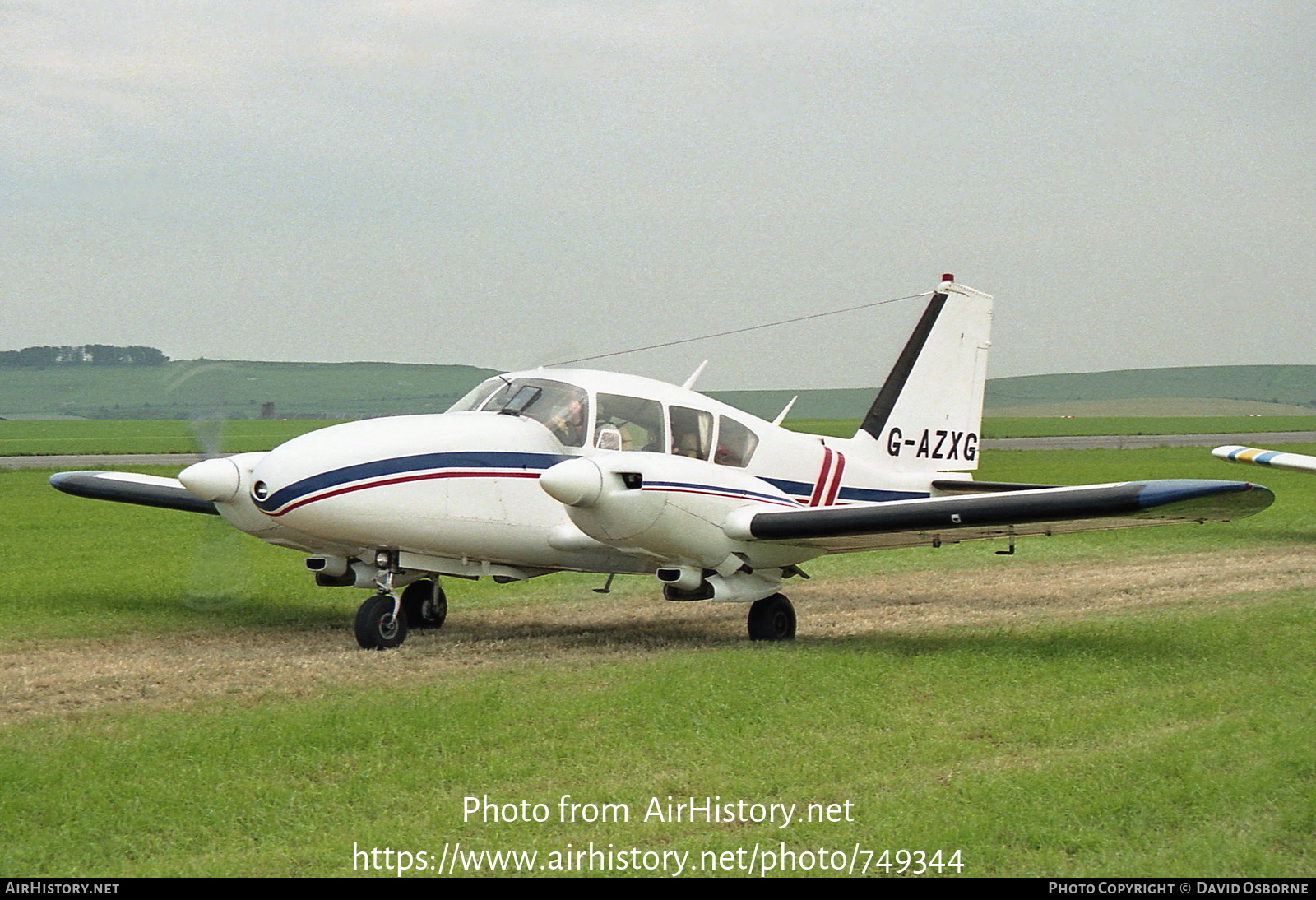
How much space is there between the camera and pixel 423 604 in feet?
43.0

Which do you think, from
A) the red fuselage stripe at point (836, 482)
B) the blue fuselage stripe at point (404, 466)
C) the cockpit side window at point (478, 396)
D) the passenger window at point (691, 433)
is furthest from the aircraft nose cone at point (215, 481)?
the red fuselage stripe at point (836, 482)

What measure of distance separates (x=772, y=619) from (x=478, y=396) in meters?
3.55

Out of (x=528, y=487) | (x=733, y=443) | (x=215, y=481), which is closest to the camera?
(x=215, y=481)

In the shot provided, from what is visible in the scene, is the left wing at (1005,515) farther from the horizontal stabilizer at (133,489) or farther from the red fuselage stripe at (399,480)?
the horizontal stabilizer at (133,489)

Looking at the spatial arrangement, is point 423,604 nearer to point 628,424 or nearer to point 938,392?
point 628,424

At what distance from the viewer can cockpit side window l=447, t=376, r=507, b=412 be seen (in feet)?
40.4

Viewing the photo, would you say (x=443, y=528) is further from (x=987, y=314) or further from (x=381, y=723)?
(x=987, y=314)

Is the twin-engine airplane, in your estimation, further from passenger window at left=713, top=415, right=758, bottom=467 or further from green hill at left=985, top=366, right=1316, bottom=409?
green hill at left=985, top=366, right=1316, bottom=409

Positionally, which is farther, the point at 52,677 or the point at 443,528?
the point at 443,528

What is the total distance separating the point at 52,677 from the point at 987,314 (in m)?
11.0

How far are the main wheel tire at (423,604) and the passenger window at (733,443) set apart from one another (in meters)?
3.22

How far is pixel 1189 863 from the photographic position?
556 cm

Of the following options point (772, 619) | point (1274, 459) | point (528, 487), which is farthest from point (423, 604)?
point (1274, 459)

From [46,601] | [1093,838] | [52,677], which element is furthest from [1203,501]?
[46,601]
